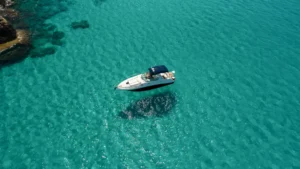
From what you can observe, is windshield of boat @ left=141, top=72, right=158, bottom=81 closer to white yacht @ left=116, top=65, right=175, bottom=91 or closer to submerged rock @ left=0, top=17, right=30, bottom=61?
white yacht @ left=116, top=65, right=175, bottom=91

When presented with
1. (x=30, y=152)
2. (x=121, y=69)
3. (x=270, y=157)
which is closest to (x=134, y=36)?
(x=121, y=69)

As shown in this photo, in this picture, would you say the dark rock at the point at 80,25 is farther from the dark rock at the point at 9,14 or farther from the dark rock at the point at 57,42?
the dark rock at the point at 9,14

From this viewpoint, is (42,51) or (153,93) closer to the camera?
(153,93)

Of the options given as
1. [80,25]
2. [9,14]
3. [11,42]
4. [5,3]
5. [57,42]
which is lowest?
[57,42]

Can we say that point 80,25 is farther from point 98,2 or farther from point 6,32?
point 6,32

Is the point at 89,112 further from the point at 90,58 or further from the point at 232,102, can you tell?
the point at 232,102

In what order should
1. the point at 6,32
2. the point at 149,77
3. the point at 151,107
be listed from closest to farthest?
the point at 151,107 → the point at 149,77 → the point at 6,32

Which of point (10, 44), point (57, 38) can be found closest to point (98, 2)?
point (57, 38)

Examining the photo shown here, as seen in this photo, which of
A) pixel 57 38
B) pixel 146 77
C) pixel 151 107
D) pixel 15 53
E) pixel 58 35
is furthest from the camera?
pixel 58 35
